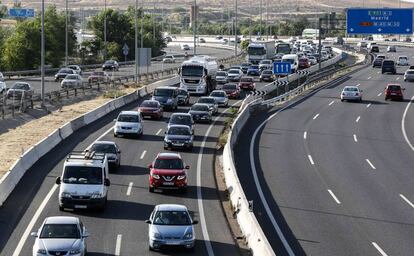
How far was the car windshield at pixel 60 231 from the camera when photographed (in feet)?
69.8

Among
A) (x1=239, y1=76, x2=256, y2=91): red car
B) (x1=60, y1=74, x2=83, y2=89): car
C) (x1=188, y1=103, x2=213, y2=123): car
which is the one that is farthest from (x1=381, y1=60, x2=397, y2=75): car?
(x1=188, y1=103, x2=213, y2=123): car

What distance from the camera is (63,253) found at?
2056 centimetres

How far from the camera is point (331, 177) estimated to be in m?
35.3

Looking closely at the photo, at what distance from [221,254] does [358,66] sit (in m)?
86.6

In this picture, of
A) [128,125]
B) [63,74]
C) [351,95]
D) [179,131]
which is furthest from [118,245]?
[63,74]

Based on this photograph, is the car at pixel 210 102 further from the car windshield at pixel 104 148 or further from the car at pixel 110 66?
the car at pixel 110 66

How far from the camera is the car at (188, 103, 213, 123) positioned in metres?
51.7

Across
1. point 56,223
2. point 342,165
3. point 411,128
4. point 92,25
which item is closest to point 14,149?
point 342,165

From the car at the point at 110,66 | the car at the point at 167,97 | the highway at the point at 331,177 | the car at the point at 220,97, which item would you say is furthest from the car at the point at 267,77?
the car at the point at 167,97

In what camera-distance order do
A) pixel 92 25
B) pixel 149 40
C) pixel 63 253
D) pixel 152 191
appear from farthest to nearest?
pixel 149 40, pixel 92 25, pixel 152 191, pixel 63 253

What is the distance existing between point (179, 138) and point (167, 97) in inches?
680

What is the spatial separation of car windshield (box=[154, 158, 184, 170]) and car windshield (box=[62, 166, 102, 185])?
12.9 feet

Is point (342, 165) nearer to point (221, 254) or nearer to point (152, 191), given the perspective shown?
point (152, 191)

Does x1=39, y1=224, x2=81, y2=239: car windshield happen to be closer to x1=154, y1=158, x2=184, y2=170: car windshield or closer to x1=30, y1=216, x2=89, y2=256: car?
x1=30, y1=216, x2=89, y2=256: car
